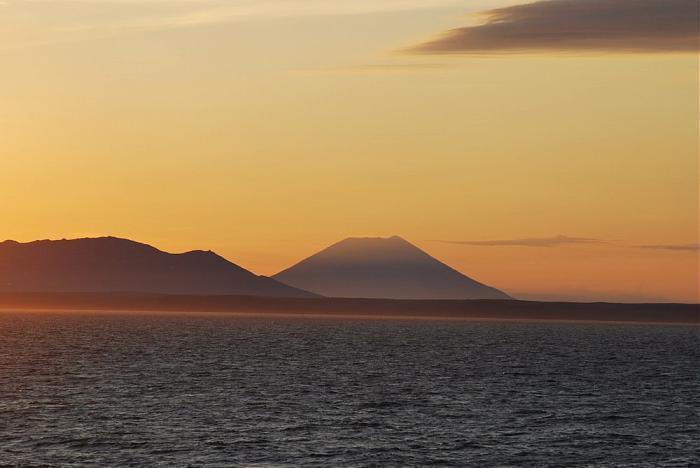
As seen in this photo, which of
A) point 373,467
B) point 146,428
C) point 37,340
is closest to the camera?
point 373,467

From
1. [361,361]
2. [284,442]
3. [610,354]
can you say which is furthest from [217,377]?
[610,354]

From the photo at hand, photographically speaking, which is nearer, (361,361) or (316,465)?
(316,465)

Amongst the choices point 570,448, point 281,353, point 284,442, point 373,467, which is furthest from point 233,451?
point 281,353

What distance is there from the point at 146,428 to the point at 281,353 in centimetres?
8191

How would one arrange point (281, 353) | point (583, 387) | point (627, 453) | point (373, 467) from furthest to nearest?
point (281, 353)
point (583, 387)
point (627, 453)
point (373, 467)

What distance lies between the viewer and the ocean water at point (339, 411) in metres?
68.6

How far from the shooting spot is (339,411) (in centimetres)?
8675

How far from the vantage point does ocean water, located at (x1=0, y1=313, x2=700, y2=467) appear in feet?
225

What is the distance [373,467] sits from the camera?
64.7m

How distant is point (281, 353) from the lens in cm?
15812

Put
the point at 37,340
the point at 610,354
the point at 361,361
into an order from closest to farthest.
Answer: the point at 361,361
the point at 610,354
the point at 37,340

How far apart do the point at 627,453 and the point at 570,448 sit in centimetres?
337

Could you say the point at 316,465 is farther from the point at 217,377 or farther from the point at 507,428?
the point at 217,377

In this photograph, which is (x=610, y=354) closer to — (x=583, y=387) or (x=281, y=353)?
(x=281, y=353)
